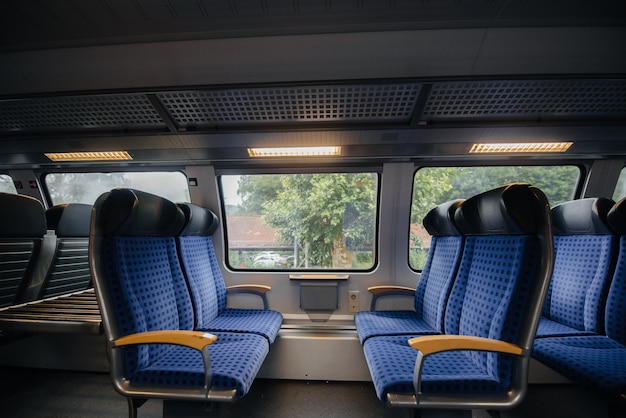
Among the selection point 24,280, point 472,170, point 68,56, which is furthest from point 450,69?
point 24,280

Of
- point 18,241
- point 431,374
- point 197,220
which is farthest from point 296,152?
point 18,241

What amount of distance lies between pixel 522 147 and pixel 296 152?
2150 millimetres

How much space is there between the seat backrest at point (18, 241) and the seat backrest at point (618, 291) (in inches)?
184

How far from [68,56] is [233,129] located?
111 centimetres

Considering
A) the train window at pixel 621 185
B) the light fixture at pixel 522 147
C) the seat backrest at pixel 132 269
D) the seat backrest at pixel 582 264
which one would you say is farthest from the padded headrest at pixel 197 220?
the train window at pixel 621 185

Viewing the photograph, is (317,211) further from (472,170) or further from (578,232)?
(578,232)

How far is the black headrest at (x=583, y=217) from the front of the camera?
2.01 metres

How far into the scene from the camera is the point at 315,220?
2986 mm

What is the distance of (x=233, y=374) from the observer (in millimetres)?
1354

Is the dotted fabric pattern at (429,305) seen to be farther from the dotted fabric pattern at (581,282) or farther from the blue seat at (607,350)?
the dotted fabric pattern at (581,282)

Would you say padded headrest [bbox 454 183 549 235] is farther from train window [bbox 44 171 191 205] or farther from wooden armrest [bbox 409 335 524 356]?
train window [bbox 44 171 191 205]

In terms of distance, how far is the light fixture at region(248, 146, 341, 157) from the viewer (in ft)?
7.55

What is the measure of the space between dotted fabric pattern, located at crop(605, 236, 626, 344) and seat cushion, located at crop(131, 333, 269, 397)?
262 cm

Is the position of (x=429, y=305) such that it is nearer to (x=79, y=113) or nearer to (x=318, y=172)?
(x=318, y=172)
